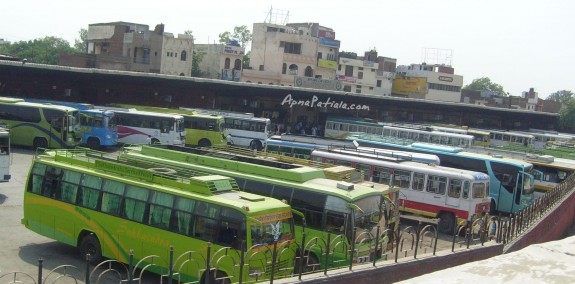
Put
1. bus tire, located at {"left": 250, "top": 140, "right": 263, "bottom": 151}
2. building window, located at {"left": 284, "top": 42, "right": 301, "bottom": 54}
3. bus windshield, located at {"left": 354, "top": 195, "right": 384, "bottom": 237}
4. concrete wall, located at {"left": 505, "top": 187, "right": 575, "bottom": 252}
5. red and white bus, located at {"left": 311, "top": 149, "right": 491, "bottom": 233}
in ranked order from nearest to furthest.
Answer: bus windshield, located at {"left": 354, "top": 195, "right": 384, "bottom": 237} → concrete wall, located at {"left": 505, "top": 187, "right": 575, "bottom": 252} → red and white bus, located at {"left": 311, "top": 149, "right": 491, "bottom": 233} → bus tire, located at {"left": 250, "top": 140, "right": 263, "bottom": 151} → building window, located at {"left": 284, "top": 42, "right": 301, "bottom": 54}

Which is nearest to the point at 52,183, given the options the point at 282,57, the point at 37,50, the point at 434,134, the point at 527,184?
the point at 527,184

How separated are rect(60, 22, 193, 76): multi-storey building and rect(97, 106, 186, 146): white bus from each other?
25.4 m

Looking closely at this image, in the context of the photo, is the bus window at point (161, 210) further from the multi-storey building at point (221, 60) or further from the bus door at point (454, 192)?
the multi-storey building at point (221, 60)

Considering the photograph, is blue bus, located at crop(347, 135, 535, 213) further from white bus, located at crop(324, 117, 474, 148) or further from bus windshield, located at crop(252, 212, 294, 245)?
bus windshield, located at crop(252, 212, 294, 245)

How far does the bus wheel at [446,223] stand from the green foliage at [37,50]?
61519 millimetres

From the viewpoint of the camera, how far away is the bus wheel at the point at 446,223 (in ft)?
55.4

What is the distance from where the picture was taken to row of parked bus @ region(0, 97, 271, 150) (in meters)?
24.0

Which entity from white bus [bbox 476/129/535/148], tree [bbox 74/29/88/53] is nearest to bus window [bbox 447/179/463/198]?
white bus [bbox 476/129/535/148]

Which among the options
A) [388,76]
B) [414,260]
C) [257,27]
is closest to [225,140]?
[414,260]

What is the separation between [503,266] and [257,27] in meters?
56.2

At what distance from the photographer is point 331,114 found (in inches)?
1783

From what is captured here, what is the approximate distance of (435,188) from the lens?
672 inches

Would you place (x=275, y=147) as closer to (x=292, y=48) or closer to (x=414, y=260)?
(x=414, y=260)

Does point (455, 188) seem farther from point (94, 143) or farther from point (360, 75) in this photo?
point (360, 75)
